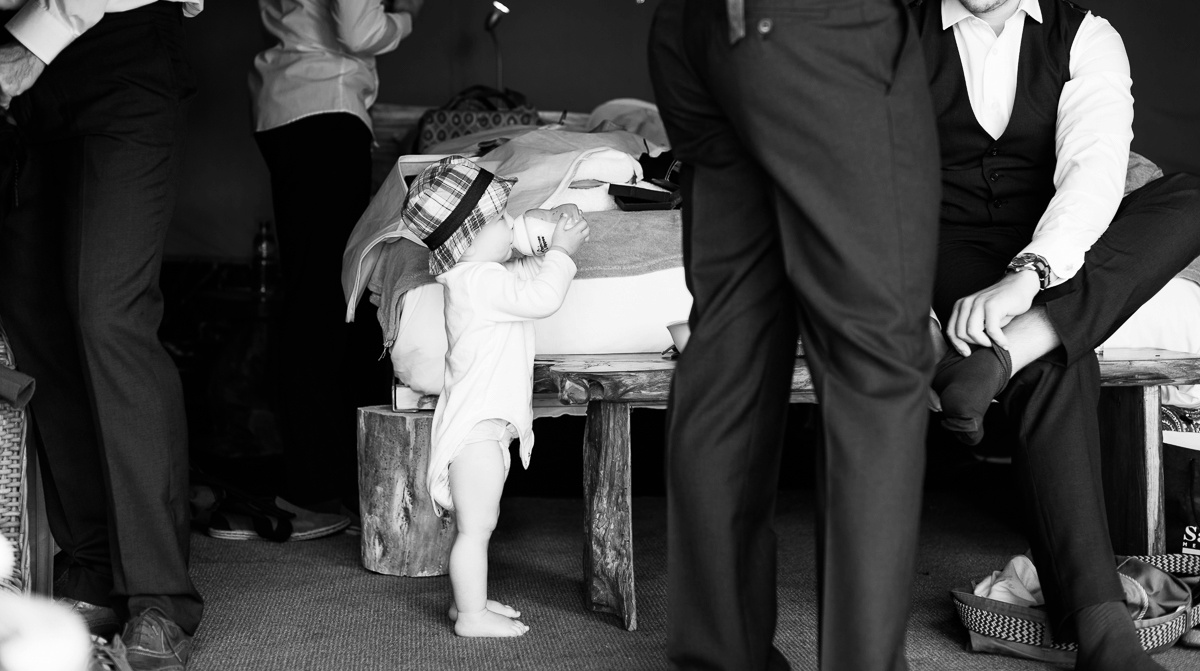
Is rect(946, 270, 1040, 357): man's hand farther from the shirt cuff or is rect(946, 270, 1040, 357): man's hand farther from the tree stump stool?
the shirt cuff

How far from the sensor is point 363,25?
2.86 meters

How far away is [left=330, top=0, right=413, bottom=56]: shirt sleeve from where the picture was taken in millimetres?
2801

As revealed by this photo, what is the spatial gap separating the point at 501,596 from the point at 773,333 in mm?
1015

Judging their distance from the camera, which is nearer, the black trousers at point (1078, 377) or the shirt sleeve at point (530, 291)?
the black trousers at point (1078, 377)

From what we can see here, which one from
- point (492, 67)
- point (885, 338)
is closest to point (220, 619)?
point (885, 338)

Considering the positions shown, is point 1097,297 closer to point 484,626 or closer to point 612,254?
point 612,254

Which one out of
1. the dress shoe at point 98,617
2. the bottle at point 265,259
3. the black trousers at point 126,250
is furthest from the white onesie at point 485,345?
the bottle at point 265,259

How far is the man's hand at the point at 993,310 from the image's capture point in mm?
1703

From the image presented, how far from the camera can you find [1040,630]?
173 centimetres

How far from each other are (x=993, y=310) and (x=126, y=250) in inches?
54.3

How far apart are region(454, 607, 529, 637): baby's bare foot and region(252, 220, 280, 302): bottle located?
265cm

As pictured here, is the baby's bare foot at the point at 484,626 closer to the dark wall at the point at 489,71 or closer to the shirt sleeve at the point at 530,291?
the shirt sleeve at the point at 530,291

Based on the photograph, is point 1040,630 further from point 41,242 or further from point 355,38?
point 355,38

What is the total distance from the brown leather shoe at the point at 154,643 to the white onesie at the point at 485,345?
480mm
